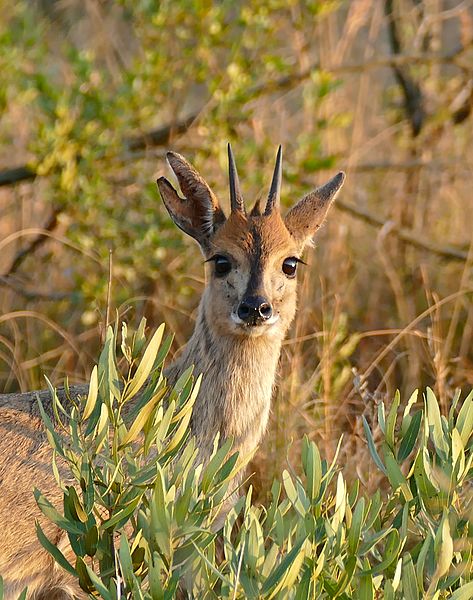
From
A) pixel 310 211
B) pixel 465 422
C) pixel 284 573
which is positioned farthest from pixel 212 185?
pixel 284 573

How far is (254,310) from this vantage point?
13.7 ft

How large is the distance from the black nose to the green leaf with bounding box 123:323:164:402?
3.60 feet

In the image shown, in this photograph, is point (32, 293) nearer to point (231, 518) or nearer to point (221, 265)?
point (221, 265)

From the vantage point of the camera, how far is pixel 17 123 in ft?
26.3

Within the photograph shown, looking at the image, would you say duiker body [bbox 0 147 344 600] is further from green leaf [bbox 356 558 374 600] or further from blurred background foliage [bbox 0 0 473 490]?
green leaf [bbox 356 558 374 600]

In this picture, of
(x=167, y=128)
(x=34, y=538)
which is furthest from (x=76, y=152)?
(x=34, y=538)

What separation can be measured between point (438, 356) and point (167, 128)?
2.85m

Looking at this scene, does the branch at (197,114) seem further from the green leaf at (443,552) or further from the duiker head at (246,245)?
the green leaf at (443,552)

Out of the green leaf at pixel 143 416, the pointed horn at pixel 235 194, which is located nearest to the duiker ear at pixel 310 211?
the pointed horn at pixel 235 194

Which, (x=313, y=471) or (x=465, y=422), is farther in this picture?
(x=465, y=422)

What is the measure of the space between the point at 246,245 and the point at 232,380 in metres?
0.55

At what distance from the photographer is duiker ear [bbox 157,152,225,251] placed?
4621mm

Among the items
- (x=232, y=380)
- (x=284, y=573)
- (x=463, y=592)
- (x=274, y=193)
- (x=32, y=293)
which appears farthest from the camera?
(x=32, y=293)

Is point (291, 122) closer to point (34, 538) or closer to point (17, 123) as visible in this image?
point (17, 123)
